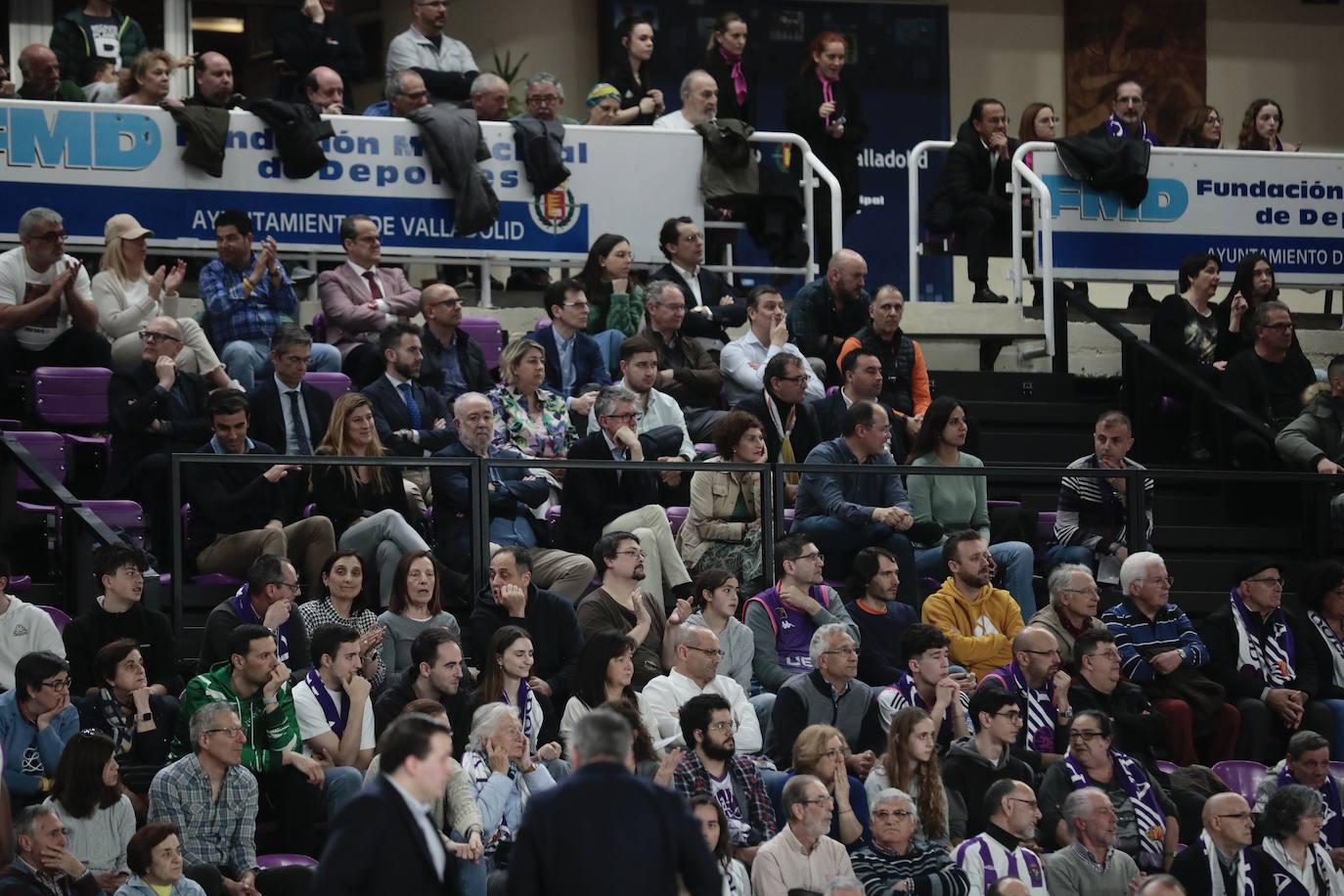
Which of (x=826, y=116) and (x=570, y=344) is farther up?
(x=826, y=116)

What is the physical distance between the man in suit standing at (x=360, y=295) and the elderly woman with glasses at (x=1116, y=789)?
4.40m

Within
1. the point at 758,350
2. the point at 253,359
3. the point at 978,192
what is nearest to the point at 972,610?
the point at 758,350

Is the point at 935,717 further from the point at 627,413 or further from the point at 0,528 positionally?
the point at 0,528

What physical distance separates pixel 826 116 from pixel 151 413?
17.9ft

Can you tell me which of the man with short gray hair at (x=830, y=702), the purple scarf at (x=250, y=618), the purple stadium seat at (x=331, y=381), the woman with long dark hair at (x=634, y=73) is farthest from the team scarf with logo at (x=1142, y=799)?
the woman with long dark hair at (x=634, y=73)

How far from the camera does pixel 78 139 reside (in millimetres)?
13695

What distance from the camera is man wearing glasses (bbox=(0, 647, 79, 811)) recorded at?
9.62m

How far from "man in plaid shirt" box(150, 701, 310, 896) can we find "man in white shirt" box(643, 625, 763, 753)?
1801 mm

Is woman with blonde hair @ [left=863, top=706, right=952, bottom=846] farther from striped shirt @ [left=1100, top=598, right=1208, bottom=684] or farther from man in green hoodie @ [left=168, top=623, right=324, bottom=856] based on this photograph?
man in green hoodie @ [left=168, top=623, right=324, bottom=856]

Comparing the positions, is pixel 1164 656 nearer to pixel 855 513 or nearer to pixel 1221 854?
pixel 1221 854

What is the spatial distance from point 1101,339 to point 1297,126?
5.50 m

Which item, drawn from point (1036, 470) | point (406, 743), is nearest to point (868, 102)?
point (1036, 470)

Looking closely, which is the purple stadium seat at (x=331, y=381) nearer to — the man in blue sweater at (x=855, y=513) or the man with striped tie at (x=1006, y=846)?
the man in blue sweater at (x=855, y=513)

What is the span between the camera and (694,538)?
11.6 meters
